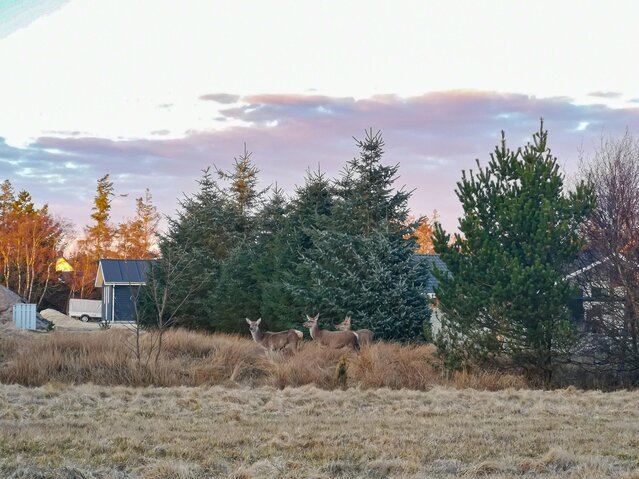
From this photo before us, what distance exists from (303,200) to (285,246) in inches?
78.0

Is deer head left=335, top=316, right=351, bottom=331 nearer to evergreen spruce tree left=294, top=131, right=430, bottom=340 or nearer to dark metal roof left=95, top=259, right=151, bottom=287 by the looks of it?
evergreen spruce tree left=294, top=131, right=430, bottom=340

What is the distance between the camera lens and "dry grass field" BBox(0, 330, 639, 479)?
28.0ft

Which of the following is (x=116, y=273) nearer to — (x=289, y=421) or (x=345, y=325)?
(x=345, y=325)

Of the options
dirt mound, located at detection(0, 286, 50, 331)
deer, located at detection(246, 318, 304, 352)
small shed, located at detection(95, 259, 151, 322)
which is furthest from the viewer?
small shed, located at detection(95, 259, 151, 322)

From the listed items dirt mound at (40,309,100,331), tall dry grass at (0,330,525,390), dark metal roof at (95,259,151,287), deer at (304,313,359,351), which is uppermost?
dark metal roof at (95,259,151,287)

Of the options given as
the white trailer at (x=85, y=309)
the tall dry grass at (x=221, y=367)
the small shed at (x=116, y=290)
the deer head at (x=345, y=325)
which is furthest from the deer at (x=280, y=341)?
the white trailer at (x=85, y=309)

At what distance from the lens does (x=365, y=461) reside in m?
8.84

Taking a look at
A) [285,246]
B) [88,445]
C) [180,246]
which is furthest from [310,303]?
[88,445]

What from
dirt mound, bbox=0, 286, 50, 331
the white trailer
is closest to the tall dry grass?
dirt mound, bbox=0, 286, 50, 331

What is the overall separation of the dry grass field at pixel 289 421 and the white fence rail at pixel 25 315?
50.6ft

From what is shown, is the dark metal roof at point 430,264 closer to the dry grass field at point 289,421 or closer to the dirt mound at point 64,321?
the dry grass field at point 289,421

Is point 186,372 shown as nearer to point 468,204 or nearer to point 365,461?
point 468,204

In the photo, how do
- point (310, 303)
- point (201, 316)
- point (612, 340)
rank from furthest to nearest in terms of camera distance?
point (201, 316) → point (310, 303) → point (612, 340)

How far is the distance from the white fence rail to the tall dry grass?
47.8 ft
